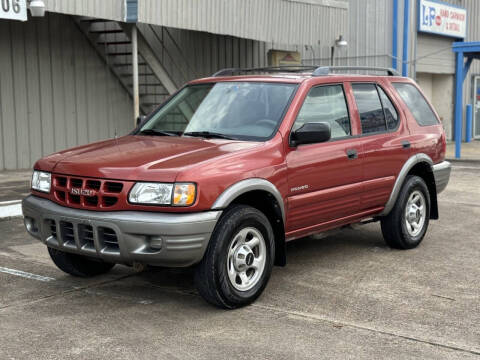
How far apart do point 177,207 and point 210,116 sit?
149cm

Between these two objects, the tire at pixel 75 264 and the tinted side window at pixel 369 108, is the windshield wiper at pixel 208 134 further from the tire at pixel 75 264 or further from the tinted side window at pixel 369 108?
the tinted side window at pixel 369 108

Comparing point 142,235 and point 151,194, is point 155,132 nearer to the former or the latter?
point 151,194

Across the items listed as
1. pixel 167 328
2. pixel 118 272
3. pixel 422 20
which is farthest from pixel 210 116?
pixel 422 20

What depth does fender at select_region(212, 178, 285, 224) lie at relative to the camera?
4.73 metres

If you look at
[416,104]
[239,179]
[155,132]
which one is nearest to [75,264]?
[155,132]

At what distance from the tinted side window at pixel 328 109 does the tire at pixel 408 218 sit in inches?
44.3

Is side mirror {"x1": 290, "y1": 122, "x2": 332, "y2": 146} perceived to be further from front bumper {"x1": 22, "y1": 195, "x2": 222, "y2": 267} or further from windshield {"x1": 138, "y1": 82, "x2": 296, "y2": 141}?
front bumper {"x1": 22, "y1": 195, "x2": 222, "y2": 267}

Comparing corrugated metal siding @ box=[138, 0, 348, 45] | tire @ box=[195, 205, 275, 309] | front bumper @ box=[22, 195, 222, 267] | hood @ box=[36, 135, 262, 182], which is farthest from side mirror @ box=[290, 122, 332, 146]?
corrugated metal siding @ box=[138, 0, 348, 45]

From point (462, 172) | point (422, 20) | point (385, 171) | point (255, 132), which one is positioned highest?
point (422, 20)

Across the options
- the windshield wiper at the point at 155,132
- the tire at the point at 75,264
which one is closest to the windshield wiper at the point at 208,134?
the windshield wiper at the point at 155,132

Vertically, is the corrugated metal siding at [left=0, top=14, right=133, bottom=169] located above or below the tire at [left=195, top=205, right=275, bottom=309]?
above

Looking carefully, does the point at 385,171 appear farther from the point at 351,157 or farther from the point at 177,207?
the point at 177,207

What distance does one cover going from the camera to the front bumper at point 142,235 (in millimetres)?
4520

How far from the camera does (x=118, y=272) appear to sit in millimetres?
6105
